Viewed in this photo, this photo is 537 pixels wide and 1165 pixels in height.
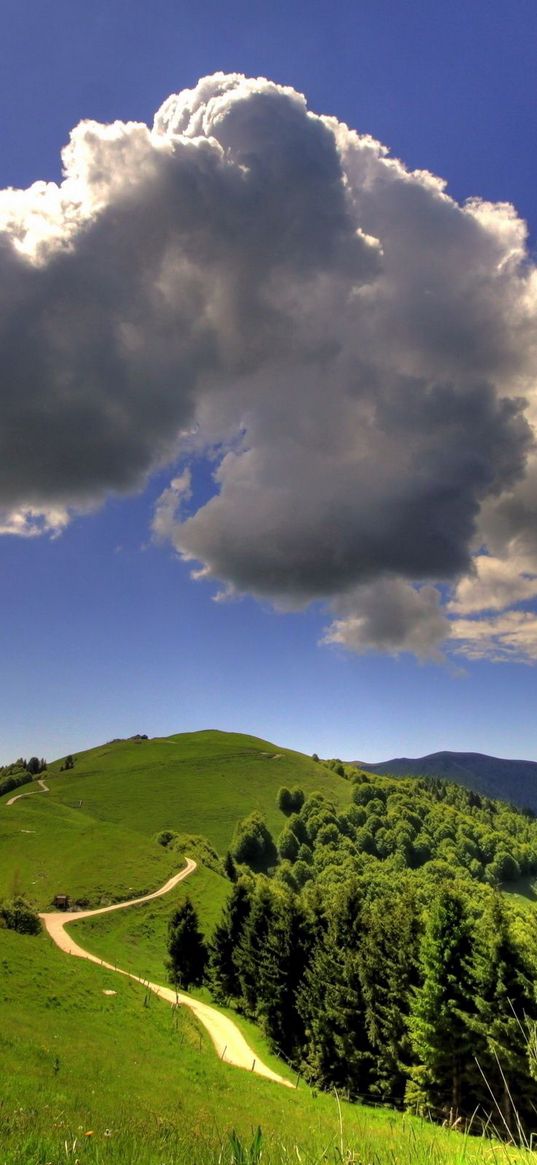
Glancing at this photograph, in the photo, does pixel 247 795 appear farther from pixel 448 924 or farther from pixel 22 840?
pixel 448 924

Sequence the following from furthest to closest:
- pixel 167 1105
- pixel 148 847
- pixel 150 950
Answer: pixel 148 847
pixel 150 950
pixel 167 1105

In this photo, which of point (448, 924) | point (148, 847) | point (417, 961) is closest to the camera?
point (448, 924)

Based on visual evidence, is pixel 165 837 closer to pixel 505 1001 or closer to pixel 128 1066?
pixel 505 1001

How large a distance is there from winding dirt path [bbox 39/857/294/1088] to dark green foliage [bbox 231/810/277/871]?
3587 cm

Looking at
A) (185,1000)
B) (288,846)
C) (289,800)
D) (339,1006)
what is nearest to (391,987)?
(339,1006)

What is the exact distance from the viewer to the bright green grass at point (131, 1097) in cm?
506

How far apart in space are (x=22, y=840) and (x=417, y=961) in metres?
110

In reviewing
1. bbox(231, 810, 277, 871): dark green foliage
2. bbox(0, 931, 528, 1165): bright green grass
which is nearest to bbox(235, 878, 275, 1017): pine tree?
bbox(0, 931, 528, 1165): bright green grass

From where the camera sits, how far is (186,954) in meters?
69.4

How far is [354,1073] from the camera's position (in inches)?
1670

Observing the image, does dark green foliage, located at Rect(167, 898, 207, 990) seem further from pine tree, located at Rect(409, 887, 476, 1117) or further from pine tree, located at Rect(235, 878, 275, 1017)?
pine tree, located at Rect(409, 887, 476, 1117)

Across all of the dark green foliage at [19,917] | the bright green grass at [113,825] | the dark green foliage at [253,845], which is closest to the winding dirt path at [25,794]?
the bright green grass at [113,825]

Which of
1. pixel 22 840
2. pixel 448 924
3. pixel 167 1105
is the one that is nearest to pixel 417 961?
pixel 448 924

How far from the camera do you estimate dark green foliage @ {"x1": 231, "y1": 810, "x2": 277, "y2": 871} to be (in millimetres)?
142250
